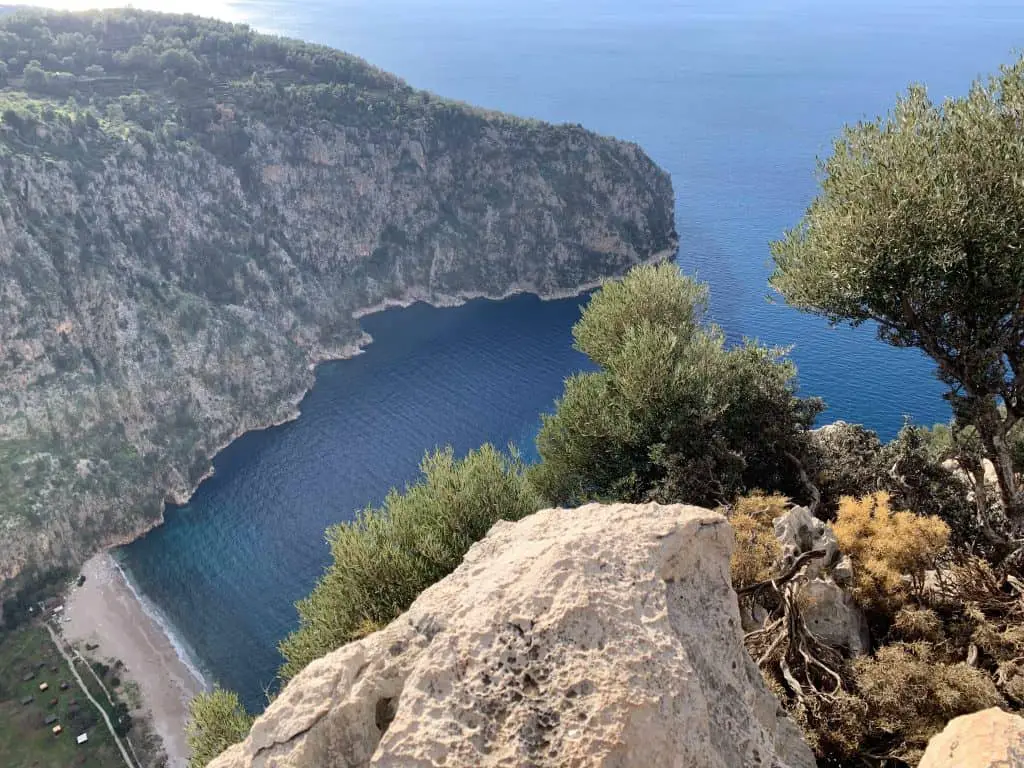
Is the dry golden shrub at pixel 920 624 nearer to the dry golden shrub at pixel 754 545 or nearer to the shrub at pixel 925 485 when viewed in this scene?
the dry golden shrub at pixel 754 545

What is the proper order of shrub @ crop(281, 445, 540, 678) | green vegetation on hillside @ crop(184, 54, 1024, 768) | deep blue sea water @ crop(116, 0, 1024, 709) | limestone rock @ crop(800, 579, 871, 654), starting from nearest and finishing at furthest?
1. green vegetation on hillside @ crop(184, 54, 1024, 768)
2. limestone rock @ crop(800, 579, 871, 654)
3. shrub @ crop(281, 445, 540, 678)
4. deep blue sea water @ crop(116, 0, 1024, 709)

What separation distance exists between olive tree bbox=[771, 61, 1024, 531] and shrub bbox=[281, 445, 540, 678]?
11.4 metres

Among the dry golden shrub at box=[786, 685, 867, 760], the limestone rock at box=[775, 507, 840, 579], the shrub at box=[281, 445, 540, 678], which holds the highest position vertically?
the limestone rock at box=[775, 507, 840, 579]

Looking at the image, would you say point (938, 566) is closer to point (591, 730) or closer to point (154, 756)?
point (591, 730)

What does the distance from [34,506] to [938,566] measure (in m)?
87.7

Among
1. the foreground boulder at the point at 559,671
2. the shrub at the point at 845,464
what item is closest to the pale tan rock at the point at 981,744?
the foreground boulder at the point at 559,671

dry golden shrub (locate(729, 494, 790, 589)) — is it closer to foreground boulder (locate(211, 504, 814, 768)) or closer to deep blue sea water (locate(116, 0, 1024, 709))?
foreground boulder (locate(211, 504, 814, 768))

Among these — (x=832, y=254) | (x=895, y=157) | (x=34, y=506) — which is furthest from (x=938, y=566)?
(x=34, y=506)

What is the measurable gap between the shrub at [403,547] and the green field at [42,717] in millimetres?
48719

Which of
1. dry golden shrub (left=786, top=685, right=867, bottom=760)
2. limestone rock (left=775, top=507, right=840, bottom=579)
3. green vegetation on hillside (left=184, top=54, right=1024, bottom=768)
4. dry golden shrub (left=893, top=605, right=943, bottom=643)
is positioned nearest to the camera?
dry golden shrub (left=786, top=685, right=867, bottom=760)

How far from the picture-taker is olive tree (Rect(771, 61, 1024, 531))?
595 inches

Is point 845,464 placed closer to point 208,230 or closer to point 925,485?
point 925,485

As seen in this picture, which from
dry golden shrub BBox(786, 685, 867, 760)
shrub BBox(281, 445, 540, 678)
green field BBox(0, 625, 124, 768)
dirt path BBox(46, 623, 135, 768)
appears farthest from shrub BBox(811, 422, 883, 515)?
green field BBox(0, 625, 124, 768)

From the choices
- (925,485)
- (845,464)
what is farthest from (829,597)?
(845,464)
